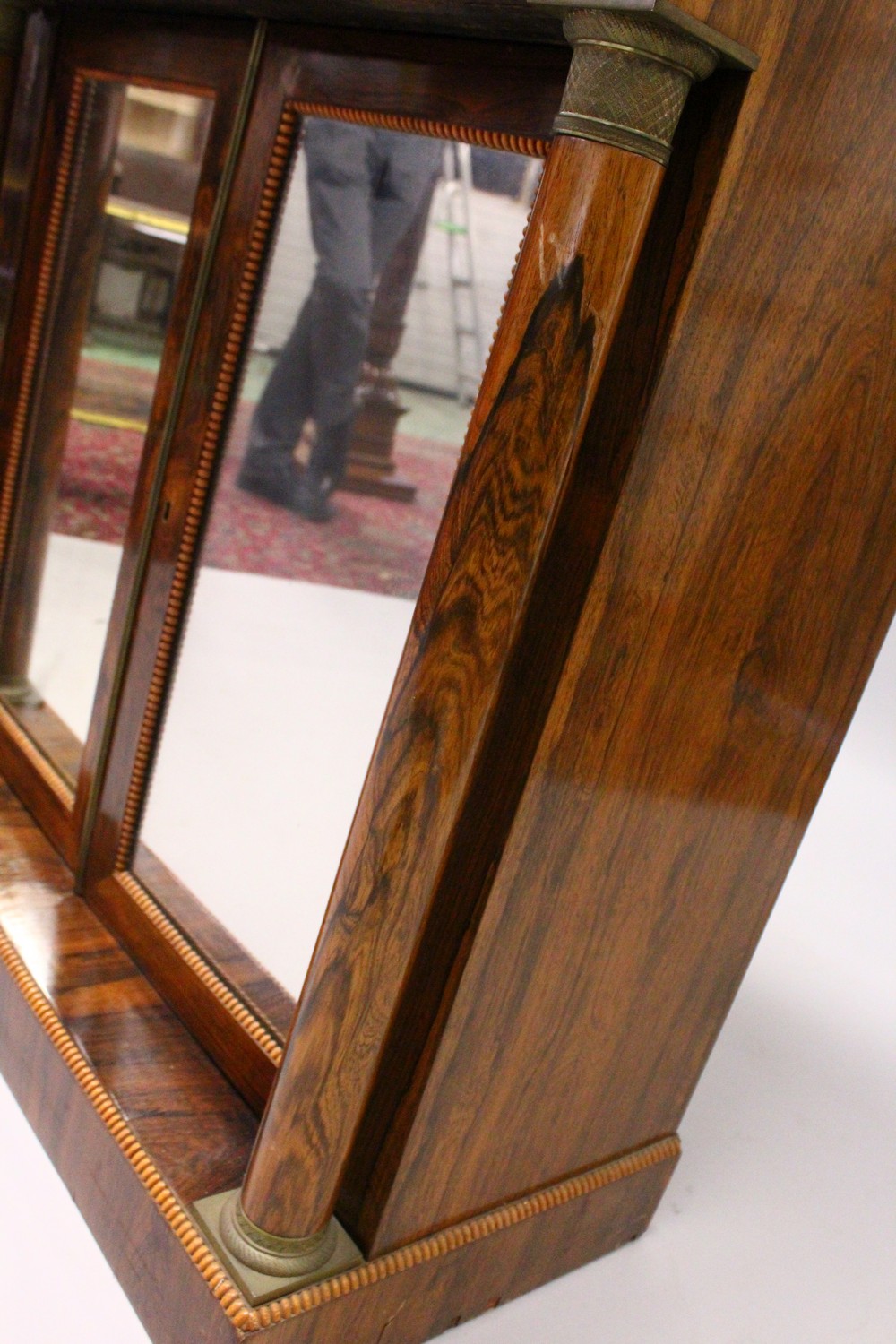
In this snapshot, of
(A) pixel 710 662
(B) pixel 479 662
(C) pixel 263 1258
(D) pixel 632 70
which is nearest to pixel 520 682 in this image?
(B) pixel 479 662

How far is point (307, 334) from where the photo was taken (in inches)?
54.7

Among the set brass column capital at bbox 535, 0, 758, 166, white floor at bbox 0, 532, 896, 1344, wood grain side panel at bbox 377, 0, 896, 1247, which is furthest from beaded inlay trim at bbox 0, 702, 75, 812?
brass column capital at bbox 535, 0, 758, 166

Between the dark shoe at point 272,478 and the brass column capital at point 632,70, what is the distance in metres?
0.65

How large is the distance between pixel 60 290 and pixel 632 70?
113 cm

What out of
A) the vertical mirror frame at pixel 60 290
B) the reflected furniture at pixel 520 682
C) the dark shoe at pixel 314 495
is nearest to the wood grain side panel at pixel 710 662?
the reflected furniture at pixel 520 682

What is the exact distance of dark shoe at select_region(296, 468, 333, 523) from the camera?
1.50 meters

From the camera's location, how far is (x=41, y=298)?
5.77 feet

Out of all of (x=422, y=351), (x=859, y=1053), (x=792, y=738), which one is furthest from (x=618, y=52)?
(x=859, y=1053)

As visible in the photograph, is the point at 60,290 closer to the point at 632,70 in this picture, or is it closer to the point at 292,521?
the point at 292,521

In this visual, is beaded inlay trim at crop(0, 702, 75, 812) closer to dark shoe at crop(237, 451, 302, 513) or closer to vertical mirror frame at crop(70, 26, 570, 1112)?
vertical mirror frame at crop(70, 26, 570, 1112)

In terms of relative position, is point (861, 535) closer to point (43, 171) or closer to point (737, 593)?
point (737, 593)

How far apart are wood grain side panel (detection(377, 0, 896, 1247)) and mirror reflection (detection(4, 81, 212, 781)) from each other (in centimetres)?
72

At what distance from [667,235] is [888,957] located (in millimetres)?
2022

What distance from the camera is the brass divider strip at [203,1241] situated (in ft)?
3.77
